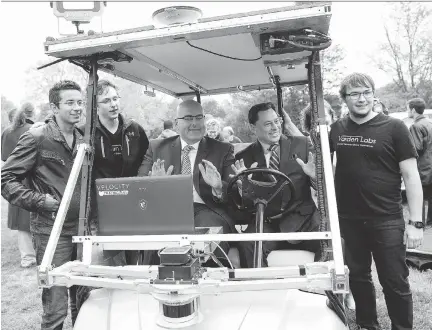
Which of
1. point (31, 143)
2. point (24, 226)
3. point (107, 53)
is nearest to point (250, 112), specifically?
point (107, 53)

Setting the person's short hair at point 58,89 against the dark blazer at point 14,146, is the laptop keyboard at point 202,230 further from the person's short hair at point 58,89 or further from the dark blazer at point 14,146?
the dark blazer at point 14,146

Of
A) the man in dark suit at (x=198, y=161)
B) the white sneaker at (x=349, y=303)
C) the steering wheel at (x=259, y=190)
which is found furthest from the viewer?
the white sneaker at (x=349, y=303)

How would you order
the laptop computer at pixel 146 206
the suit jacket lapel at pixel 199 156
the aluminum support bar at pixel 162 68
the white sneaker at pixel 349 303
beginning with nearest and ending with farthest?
the laptop computer at pixel 146 206 < the aluminum support bar at pixel 162 68 < the suit jacket lapel at pixel 199 156 < the white sneaker at pixel 349 303

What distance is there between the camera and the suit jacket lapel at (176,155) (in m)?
3.64

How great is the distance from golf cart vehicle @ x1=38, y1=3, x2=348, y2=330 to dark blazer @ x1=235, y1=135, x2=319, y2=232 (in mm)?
903

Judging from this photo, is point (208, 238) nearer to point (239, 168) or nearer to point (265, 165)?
point (239, 168)

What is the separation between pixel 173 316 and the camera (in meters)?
1.96

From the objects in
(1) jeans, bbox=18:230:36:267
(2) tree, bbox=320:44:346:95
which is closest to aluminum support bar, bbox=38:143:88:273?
(1) jeans, bbox=18:230:36:267

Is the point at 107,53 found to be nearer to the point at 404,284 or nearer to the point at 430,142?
the point at 404,284

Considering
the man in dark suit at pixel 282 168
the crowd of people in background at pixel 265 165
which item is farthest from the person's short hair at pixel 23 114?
the man in dark suit at pixel 282 168

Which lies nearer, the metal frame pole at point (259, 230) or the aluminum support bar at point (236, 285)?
the aluminum support bar at point (236, 285)

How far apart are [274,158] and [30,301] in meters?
3.31

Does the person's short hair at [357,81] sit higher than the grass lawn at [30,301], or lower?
higher

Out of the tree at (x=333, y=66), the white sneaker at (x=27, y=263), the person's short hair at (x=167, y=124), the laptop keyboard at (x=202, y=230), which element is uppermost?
the tree at (x=333, y=66)
